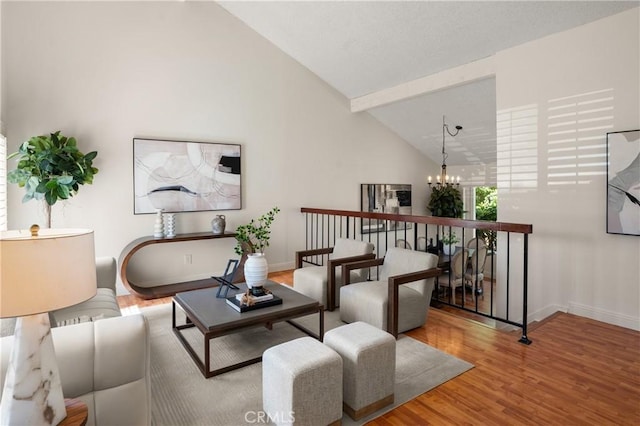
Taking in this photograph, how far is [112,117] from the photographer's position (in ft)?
14.3

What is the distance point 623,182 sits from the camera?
10.8 ft

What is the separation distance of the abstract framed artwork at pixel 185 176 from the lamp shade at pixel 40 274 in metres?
3.60

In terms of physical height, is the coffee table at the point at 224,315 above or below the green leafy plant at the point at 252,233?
below

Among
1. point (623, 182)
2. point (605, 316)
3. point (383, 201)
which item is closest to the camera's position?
point (623, 182)

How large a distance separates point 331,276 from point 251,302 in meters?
1.15

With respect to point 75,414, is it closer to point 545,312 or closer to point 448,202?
point 545,312

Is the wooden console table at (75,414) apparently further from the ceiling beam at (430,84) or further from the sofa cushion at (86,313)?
the ceiling beam at (430,84)

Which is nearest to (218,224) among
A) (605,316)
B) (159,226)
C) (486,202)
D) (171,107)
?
(159,226)

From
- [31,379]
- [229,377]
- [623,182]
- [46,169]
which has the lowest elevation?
[229,377]

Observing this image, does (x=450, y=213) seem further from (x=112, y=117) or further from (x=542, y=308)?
(x=112, y=117)

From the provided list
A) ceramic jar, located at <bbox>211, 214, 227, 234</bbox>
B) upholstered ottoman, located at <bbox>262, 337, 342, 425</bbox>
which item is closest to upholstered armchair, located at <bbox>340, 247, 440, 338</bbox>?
upholstered ottoman, located at <bbox>262, 337, 342, 425</bbox>

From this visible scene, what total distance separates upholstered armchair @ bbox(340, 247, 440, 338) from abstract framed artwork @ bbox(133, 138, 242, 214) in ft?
8.09

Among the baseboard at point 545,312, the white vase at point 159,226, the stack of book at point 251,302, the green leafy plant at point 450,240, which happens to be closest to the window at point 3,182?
the white vase at point 159,226

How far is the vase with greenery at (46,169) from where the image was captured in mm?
3516
